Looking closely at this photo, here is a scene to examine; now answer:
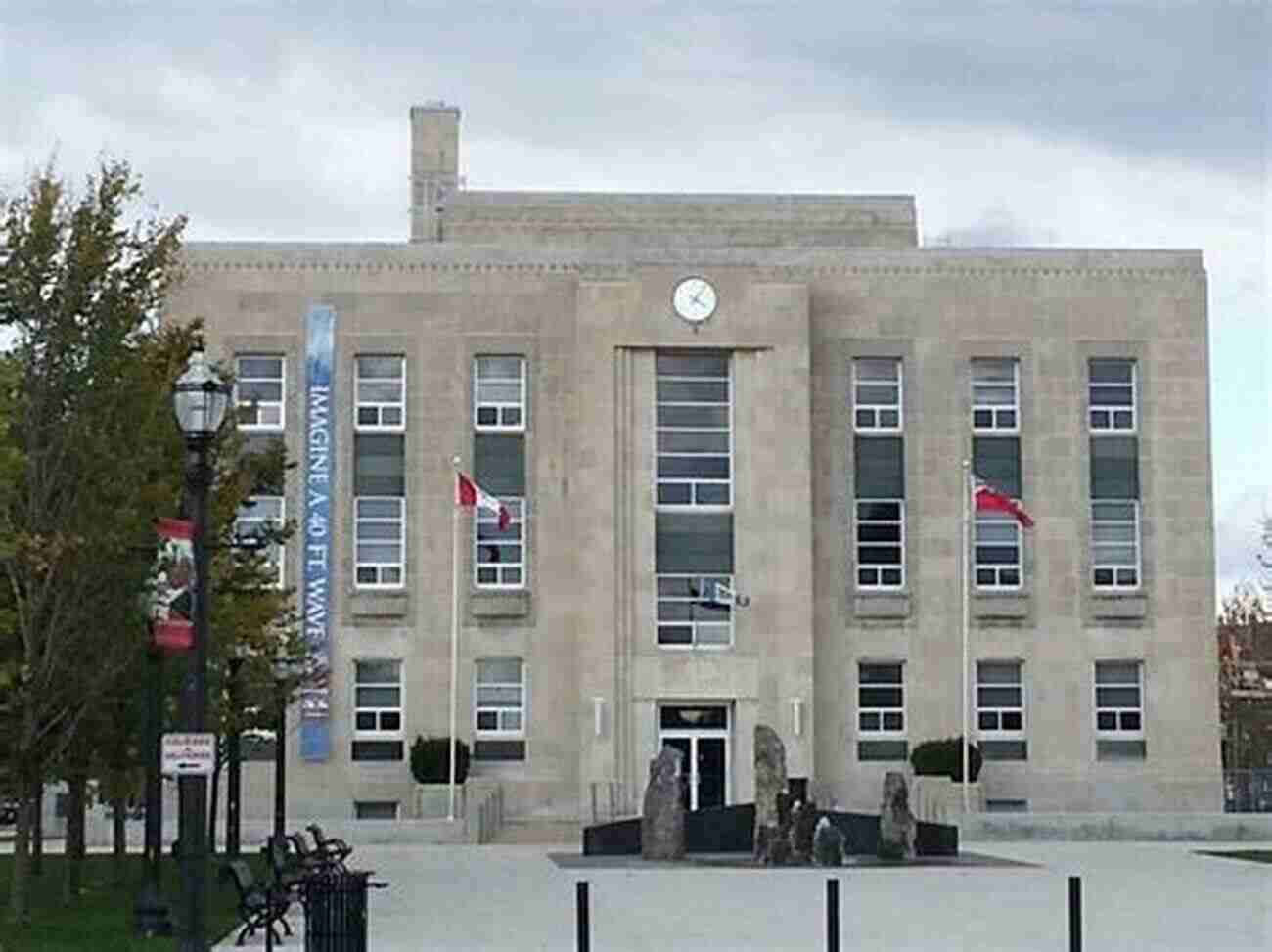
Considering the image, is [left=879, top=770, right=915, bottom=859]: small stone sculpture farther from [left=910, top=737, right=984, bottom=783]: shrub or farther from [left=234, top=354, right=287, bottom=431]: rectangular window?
[left=234, top=354, right=287, bottom=431]: rectangular window

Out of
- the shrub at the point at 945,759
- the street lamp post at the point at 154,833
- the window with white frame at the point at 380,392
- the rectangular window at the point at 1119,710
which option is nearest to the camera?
the street lamp post at the point at 154,833

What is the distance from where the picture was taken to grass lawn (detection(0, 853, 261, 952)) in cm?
2331

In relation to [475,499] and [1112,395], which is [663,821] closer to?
[475,499]

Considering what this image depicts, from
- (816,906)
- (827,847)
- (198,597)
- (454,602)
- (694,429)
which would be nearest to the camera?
(198,597)

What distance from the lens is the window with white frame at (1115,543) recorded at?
60.4 m

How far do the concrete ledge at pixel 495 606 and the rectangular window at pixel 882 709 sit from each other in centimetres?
851

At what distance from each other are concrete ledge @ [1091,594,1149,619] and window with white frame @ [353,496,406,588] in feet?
56.5

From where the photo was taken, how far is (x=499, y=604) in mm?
58938

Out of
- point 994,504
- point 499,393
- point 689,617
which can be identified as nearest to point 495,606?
point 689,617

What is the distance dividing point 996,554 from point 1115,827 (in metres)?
9.67

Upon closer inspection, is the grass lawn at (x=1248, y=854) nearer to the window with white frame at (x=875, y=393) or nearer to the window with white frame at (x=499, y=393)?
the window with white frame at (x=875, y=393)

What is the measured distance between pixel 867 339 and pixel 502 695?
41.9ft

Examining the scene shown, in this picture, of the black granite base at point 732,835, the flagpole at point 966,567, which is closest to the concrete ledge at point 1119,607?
the flagpole at point 966,567

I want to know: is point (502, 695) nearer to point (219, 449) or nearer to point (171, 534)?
point (219, 449)
